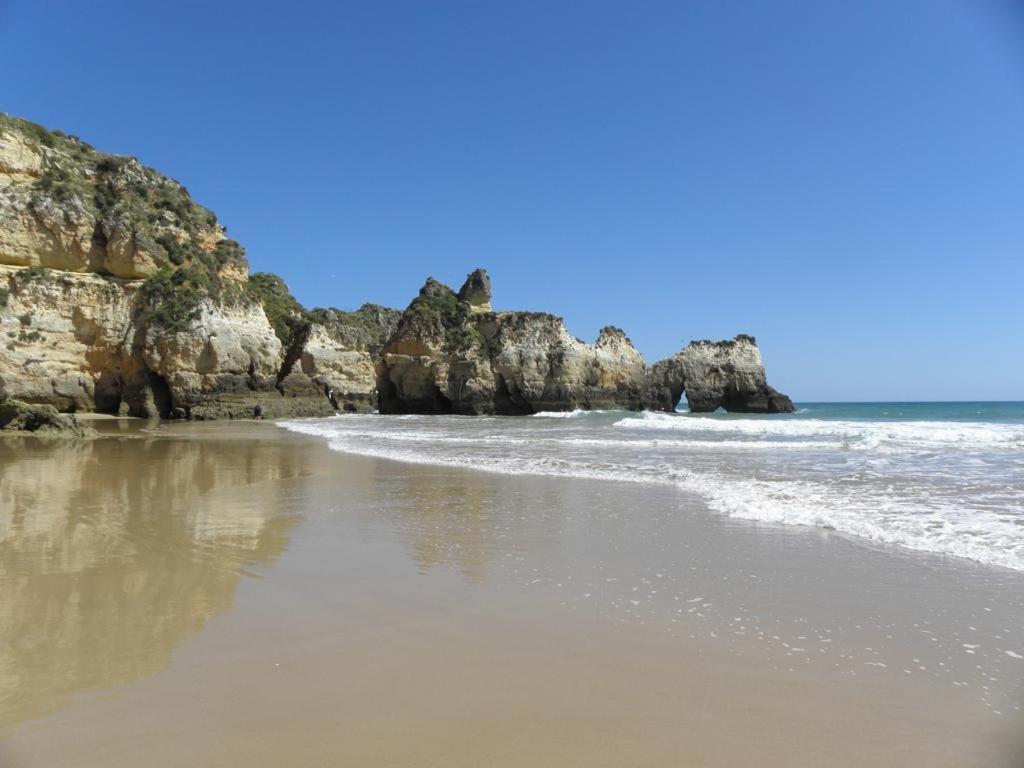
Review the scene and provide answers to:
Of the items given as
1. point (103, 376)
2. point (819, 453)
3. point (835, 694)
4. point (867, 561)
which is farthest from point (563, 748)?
point (103, 376)

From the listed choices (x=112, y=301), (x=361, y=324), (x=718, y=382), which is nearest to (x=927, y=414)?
(x=718, y=382)

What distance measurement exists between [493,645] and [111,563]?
3.55 m

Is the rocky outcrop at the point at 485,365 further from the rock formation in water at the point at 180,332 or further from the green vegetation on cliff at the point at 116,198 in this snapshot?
the green vegetation on cliff at the point at 116,198

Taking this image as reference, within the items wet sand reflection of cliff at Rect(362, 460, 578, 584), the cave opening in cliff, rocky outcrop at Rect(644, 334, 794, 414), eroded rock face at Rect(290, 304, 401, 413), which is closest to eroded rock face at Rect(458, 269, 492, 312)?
eroded rock face at Rect(290, 304, 401, 413)

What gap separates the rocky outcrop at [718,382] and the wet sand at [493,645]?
45706 mm

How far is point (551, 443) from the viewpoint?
62.2ft

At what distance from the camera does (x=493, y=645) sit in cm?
372

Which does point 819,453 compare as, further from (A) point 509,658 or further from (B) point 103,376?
(B) point 103,376

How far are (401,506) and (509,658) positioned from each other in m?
5.14

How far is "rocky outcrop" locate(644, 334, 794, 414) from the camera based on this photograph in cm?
5081

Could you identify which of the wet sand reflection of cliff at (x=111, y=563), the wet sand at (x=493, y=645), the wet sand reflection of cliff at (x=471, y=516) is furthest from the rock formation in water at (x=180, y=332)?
the wet sand at (x=493, y=645)

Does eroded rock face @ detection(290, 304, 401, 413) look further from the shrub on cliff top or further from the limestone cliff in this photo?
the limestone cliff

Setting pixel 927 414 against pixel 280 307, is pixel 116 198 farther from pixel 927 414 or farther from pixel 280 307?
pixel 927 414

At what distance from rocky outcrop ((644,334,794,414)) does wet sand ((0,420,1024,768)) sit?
150 ft
